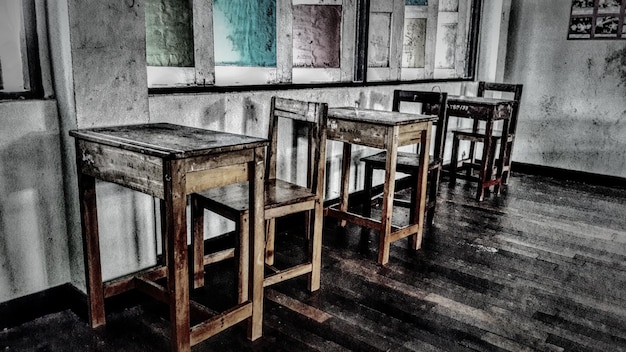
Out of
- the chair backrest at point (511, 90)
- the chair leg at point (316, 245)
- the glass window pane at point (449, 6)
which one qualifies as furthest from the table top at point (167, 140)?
the glass window pane at point (449, 6)

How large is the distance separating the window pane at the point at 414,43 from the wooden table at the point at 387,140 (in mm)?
1653

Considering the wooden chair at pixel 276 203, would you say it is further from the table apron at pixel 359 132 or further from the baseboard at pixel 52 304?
the table apron at pixel 359 132

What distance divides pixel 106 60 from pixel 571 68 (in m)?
4.91

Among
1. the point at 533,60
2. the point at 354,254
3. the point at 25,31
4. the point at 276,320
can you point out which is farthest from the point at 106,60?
the point at 533,60

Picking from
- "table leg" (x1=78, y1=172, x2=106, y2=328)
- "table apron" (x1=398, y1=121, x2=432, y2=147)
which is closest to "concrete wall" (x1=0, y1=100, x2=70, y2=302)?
"table leg" (x1=78, y1=172, x2=106, y2=328)

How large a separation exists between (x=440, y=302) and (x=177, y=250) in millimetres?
1454

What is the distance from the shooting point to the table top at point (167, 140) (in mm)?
1781

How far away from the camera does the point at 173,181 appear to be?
175 centimetres

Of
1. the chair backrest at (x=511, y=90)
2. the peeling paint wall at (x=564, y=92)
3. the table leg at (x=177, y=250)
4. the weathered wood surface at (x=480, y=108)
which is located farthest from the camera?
the peeling paint wall at (x=564, y=92)

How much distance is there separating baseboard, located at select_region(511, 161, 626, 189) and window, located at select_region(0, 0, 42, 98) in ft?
17.0

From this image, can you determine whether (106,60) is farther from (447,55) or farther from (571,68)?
(571,68)

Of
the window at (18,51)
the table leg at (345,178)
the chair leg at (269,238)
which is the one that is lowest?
the chair leg at (269,238)

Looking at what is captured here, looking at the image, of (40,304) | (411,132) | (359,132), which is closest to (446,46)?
(411,132)

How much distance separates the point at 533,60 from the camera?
5.65 m
